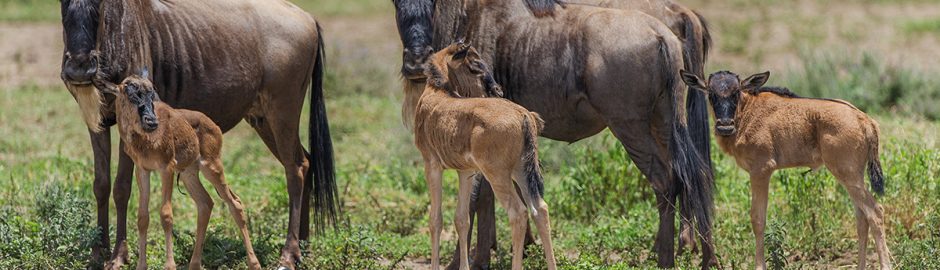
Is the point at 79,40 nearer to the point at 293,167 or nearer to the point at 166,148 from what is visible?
the point at 166,148

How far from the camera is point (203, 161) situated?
700 cm

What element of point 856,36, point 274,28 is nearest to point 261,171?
point 274,28

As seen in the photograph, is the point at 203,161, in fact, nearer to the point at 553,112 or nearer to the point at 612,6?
the point at 553,112

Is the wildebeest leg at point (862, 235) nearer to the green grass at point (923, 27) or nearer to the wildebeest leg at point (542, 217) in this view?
the wildebeest leg at point (542, 217)

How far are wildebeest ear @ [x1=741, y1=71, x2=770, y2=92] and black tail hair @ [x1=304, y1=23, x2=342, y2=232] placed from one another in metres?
3.05

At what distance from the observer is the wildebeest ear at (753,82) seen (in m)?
6.91

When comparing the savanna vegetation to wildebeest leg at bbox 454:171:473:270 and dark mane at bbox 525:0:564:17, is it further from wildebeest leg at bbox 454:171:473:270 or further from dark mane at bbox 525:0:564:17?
dark mane at bbox 525:0:564:17

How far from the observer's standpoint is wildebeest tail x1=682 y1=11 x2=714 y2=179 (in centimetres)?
818

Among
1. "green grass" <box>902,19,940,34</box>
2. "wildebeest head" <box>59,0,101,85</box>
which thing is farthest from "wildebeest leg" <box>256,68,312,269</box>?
"green grass" <box>902,19,940,34</box>

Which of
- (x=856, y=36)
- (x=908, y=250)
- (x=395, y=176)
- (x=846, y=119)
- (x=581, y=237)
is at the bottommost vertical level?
(x=856, y=36)

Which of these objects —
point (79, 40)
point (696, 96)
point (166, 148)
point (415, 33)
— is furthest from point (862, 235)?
point (79, 40)

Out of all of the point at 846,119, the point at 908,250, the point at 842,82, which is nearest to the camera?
the point at 846,119

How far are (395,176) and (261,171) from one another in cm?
130

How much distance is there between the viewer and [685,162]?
7.73 meters
